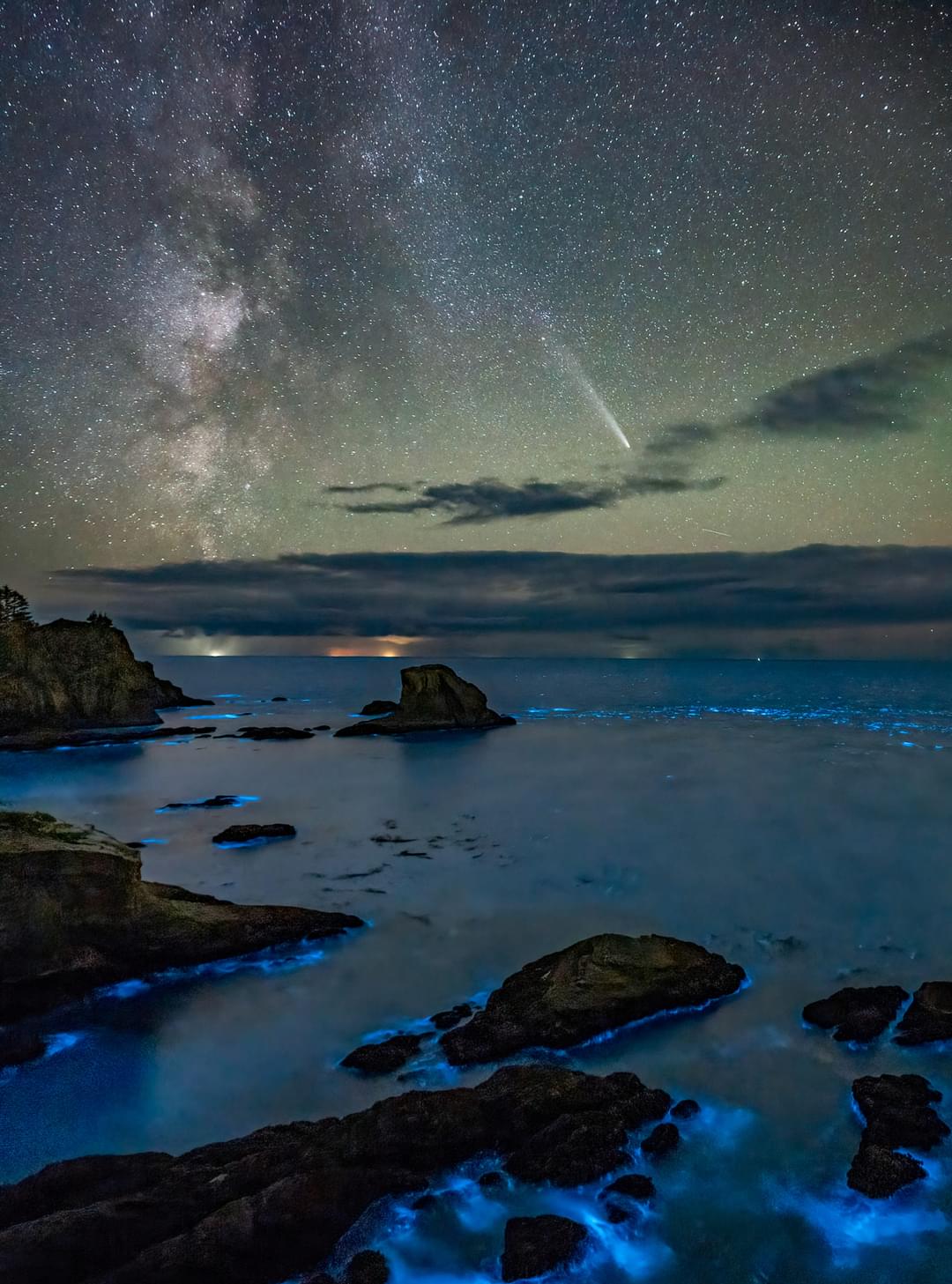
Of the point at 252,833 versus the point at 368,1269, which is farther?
the point at 252,833

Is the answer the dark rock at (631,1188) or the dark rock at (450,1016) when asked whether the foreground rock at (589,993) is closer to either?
the dark rock at (450,1016)

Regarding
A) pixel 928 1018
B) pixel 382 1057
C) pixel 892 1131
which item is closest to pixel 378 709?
pixel 382 1057

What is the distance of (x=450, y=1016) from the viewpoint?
1176 cm

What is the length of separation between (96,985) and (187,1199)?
24.1 feet

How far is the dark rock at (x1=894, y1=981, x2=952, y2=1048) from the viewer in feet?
34.4

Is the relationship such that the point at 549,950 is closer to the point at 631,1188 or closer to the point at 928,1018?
the point at 928,1018

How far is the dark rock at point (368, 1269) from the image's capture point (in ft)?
20.4

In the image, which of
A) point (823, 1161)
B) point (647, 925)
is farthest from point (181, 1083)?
point (647, 925)

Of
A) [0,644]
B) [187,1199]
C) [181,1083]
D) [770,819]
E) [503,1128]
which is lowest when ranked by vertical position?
[770,819]

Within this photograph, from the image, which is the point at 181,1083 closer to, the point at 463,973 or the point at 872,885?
the point at 463,973

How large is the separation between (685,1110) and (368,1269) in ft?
14.9

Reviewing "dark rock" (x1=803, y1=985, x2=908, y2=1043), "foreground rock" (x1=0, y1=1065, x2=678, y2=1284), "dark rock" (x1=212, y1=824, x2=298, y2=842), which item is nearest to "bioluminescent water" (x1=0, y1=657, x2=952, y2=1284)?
"dark rock" (x1=803, y1=985, x2=908, y2=1043)

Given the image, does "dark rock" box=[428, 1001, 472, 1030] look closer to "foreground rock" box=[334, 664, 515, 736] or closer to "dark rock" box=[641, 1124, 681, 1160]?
"dark rock" box=[641, 1124, 681, 1160]

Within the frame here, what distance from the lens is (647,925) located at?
57.0 ft
